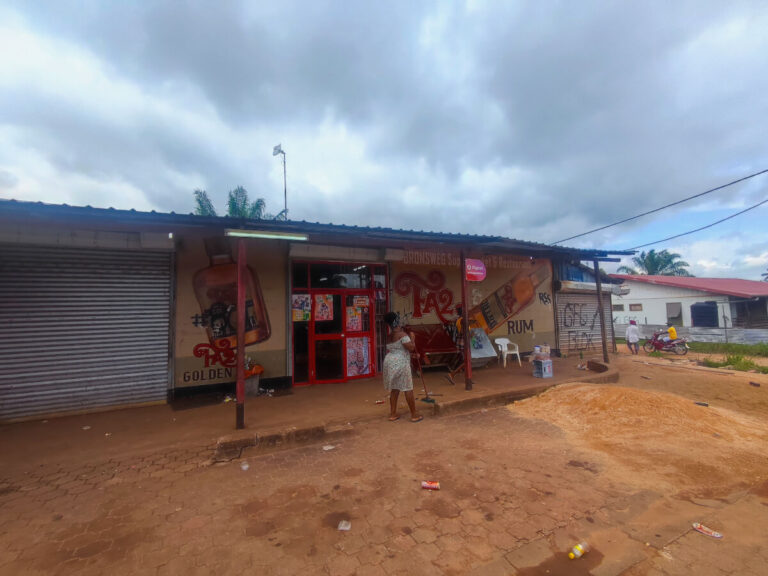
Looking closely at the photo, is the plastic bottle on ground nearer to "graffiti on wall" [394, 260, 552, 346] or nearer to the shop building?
the shop building

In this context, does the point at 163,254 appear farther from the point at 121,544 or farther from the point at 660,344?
the point at 660,344

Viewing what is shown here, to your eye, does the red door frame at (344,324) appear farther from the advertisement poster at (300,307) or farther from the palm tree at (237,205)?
the palm tree at (237,205)

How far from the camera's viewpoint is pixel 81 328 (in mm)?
5816

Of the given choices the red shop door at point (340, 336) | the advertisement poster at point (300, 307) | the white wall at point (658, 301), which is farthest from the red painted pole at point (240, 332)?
the white wall at point (658, 301)

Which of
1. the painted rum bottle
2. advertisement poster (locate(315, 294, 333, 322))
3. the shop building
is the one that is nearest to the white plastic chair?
the shop building

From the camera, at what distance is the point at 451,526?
9.08 ft

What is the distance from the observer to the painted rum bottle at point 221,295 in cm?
667

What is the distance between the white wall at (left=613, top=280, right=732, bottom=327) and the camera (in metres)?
18.6

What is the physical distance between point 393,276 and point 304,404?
3.71 meters

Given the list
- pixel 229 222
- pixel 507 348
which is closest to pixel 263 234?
pixel 229 222

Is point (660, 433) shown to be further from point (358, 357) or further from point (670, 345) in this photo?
point (670, 345)

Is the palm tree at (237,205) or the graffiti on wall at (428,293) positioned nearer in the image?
the graffiti on wall at (428,293)

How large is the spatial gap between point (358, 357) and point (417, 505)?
4.97 meters

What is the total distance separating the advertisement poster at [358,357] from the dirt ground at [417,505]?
9.40ft
